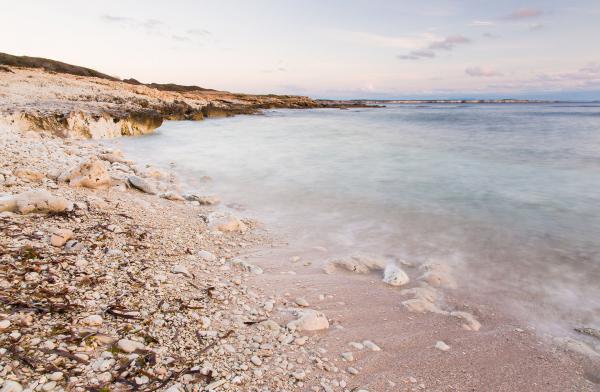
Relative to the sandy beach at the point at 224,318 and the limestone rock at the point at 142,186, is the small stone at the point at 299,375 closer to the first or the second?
the sandy beach at the point at 224,318

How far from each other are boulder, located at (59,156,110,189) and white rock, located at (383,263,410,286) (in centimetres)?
453

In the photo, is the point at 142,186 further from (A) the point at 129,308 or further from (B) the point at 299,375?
(B) the point at 299,375

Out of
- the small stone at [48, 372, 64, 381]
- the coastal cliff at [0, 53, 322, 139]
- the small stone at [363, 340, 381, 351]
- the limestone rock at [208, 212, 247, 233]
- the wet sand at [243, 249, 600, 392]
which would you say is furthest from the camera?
the coastal cliff at [0, 53, 322, 139]

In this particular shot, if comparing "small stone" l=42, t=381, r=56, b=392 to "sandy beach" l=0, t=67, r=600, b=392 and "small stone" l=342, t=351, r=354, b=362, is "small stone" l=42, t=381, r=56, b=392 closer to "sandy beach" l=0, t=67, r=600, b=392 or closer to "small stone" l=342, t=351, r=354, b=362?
"sandy beach" l=0, t=67, r=600, b=392

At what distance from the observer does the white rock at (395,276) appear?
3.82 m

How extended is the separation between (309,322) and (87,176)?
4397 millimetres

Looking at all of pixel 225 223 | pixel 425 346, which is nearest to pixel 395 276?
pixel 425 346

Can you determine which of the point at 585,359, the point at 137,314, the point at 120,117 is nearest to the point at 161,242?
the point at 137,314

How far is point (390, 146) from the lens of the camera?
55.4ft

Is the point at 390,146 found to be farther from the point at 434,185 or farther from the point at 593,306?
the point at 593,306

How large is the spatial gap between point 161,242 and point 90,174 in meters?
2.32

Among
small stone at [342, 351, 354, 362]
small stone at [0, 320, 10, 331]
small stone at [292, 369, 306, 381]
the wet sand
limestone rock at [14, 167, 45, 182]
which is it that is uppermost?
limestone rock at [14, 167, 45, 182]

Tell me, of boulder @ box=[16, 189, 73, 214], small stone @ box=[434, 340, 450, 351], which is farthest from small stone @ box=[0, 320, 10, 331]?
small stone @ box=[434, 340, 450, 351]

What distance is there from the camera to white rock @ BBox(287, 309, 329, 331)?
285cm
